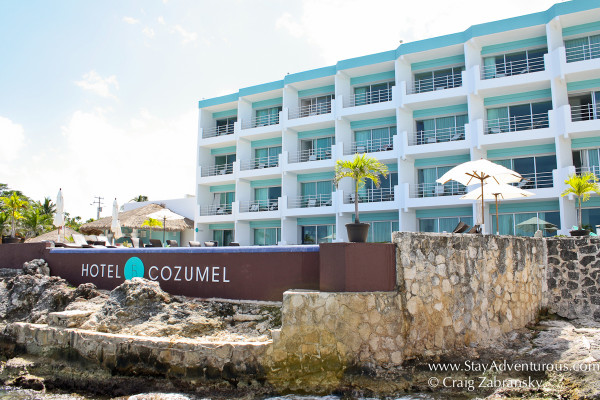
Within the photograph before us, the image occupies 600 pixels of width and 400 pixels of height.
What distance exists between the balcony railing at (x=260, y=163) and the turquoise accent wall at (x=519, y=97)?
12160 millimetres

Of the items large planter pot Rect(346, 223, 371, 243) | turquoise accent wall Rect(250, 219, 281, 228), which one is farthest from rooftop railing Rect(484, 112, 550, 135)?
large planter pot Rect(346, 223, 371, 243)

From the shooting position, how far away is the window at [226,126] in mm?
29797

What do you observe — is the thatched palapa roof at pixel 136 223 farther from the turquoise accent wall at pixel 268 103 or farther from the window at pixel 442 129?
the window at pixel 442 129

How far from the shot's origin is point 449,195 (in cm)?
2150

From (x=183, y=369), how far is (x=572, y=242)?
939cm

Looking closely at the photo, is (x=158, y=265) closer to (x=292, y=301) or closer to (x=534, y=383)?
(x=292, y=301)

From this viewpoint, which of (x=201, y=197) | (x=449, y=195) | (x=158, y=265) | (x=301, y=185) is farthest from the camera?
(x=201, y=197)

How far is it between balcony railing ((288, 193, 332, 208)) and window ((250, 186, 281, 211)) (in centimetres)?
135

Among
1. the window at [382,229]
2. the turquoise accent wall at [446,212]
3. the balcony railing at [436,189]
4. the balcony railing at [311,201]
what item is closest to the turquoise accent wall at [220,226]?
the balcony railing at [311,201]

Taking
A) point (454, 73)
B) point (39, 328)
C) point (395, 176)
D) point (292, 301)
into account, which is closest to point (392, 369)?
point (292, 301)

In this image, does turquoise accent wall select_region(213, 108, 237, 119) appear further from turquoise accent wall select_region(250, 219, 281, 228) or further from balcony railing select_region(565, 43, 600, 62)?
balcony railing select_region(565, 43, 600, 62)

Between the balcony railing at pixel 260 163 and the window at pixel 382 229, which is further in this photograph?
the balcony railing at pixel 260 163

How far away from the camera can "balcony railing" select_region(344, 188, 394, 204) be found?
23500 millimetres

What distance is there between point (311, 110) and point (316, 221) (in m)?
6.52
